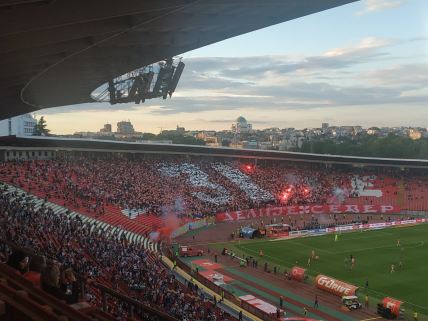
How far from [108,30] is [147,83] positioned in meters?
8.73

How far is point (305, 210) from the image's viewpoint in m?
62.8

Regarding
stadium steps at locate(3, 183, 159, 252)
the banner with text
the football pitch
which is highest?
stadium steps at locate(3, 183, 159, 252)

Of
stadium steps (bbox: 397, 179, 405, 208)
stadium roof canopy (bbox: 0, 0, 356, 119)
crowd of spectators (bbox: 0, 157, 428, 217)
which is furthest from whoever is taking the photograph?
stadium steps (bbox: 397, 179, 405, 208)

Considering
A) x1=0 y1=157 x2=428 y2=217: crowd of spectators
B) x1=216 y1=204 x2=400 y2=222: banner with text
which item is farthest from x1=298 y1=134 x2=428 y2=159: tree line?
x1=216 y1=204 x2=400 y2=222: banner with text

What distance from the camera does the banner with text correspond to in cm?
5758

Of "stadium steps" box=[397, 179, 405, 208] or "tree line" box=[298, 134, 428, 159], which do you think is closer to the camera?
"stadium steps" box=[397, 179, 405, 208]

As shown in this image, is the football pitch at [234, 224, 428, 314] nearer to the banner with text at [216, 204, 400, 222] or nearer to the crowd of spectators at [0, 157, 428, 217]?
the banner with text at [216, 204, 400, 222]

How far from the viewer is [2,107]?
94.4 feet

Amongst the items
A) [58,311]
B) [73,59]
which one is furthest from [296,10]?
[58,311]

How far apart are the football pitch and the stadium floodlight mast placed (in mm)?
18639

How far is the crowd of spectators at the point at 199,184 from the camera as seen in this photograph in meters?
48.3

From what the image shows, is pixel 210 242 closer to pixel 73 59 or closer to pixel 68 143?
pixel 68 143

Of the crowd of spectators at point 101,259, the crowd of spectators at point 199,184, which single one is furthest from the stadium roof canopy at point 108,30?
the crowd of spectators at point 199,184

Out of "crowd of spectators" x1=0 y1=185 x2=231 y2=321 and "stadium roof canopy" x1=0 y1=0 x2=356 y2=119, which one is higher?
"stadium roof canopy" x1=0 y1=0 x2=356 y2=119
